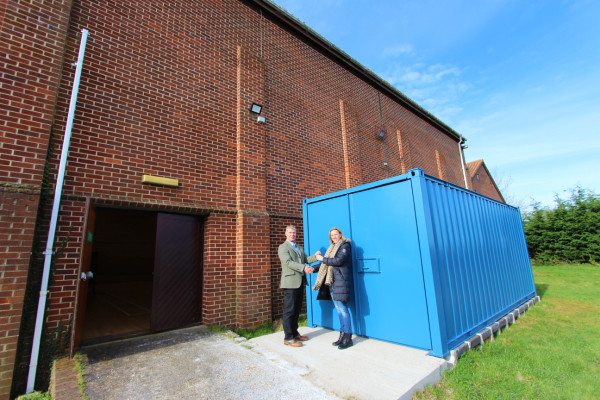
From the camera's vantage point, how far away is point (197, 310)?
16.5ft

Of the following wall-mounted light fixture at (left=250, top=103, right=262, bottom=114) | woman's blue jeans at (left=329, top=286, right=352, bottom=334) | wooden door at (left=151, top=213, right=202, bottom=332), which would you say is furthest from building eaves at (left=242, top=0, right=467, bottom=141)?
woman's blue jeans at (left=329, top=286, right=352, bottom=334)

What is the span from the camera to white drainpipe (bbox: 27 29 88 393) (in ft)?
10.8

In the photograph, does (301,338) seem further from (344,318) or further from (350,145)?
(350,145)

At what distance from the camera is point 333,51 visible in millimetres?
8711

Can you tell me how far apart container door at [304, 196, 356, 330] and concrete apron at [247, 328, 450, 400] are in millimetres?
539

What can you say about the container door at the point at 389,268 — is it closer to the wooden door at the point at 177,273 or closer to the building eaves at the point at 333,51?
the wooden door at the point at 177,273

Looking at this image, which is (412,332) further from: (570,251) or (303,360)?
(570,251)

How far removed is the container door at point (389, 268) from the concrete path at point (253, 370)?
243mm

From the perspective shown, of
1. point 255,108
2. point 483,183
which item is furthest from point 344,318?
point 483,183

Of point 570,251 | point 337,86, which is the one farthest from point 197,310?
point 570,251

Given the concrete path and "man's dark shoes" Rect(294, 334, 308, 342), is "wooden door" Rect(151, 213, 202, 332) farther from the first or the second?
"man's dark shoes" Rect(294, 334, 308, 342)

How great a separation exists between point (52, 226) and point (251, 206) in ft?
9.73

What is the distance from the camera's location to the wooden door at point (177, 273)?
4.71 meters

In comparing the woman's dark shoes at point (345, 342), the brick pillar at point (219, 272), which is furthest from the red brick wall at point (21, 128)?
the woman's dark shoes at point (345, 342)
